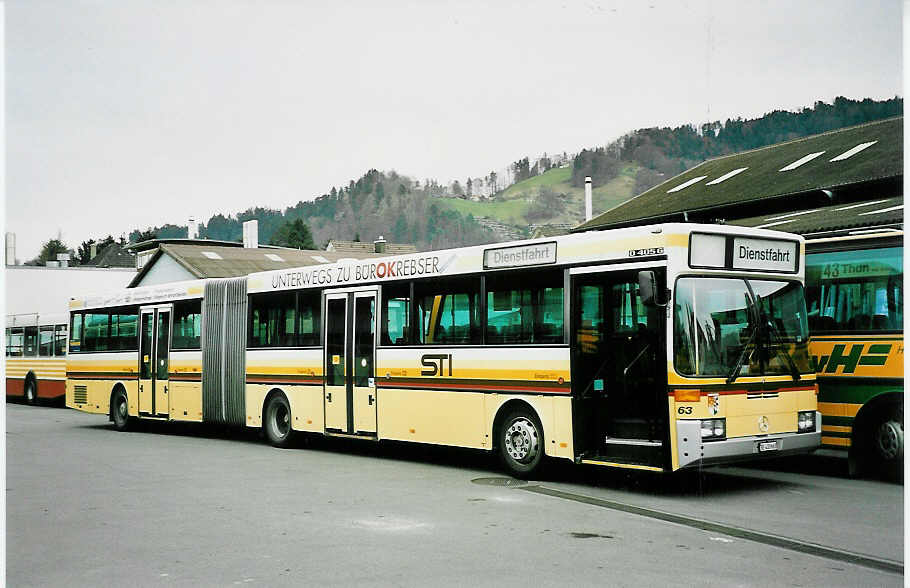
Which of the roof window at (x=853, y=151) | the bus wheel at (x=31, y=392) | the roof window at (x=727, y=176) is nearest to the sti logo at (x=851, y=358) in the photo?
the roof window at (x=853, y=151)

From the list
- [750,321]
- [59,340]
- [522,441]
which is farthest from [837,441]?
[59,340]

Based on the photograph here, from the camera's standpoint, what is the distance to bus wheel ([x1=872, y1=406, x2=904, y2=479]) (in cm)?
1168

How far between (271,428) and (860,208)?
1306 centimetres

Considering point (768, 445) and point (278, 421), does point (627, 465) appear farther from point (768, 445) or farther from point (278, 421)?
point (278, 421)

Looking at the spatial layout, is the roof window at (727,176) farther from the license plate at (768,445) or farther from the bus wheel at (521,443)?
the license plate at (768,445)

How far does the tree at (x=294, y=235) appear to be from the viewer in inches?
1428

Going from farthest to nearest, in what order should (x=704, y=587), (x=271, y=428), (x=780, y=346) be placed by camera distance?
(x=271, y=428), (x=780, y=346), (x=704, y=587)

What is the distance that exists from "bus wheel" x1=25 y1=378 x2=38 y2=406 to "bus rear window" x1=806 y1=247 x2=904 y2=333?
2854 centimetres

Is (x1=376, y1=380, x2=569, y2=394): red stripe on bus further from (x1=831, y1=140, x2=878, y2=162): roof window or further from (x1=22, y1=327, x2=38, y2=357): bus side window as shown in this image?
(x1=22, y1=327, x2=38, y2=357): bus side window

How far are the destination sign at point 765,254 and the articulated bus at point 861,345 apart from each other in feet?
3.36

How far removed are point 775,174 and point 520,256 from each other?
1870cm

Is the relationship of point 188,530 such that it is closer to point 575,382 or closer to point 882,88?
point 575,382

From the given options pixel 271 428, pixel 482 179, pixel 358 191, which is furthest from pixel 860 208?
pixel 358 191

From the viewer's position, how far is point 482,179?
90.4ft
